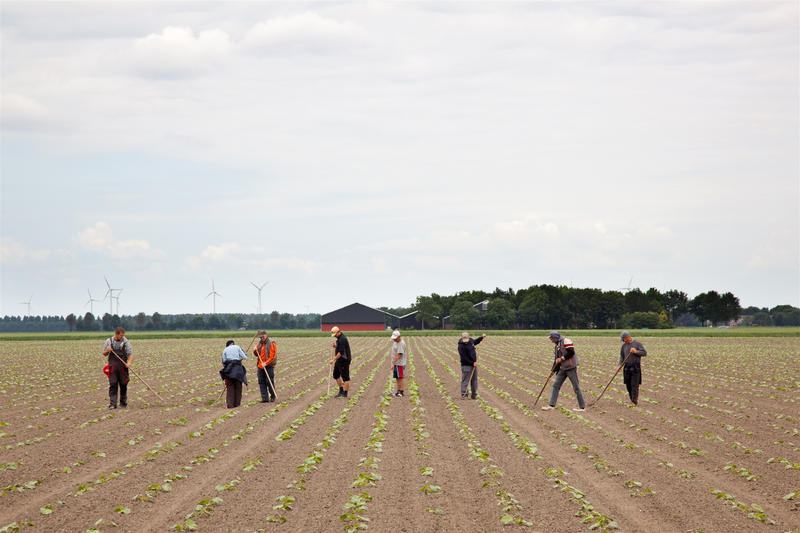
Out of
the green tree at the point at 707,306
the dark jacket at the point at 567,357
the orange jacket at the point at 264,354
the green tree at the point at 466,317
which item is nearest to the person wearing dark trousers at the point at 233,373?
the orange jacket at the point at 264,354

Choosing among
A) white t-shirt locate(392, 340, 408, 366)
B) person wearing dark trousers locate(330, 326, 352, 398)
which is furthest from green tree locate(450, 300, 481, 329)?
person wearing dark trousers locate(330, 326, 352, 398)

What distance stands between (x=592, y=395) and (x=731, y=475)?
12875 mm

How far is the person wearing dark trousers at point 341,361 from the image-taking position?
2314 centimetres

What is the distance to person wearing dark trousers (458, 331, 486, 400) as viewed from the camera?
23250 mm

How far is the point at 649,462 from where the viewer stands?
13.9m

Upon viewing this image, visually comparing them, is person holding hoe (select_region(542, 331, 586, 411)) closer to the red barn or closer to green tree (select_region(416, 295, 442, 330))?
the red barn

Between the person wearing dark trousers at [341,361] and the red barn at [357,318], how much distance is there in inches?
5046

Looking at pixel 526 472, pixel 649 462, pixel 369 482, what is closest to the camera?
pixel 369 482

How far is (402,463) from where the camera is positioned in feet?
45.1

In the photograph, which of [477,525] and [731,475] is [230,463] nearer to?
[477,525]

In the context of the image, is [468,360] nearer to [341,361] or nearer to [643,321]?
[341,361]

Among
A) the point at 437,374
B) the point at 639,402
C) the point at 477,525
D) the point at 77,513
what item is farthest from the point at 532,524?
the point at 437,374

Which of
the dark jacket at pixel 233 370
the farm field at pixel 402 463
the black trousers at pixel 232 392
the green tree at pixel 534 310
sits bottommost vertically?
the farm field at pixel 402 463

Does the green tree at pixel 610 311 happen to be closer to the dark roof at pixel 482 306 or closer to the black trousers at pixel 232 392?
the dark roof at pixel 482 306
